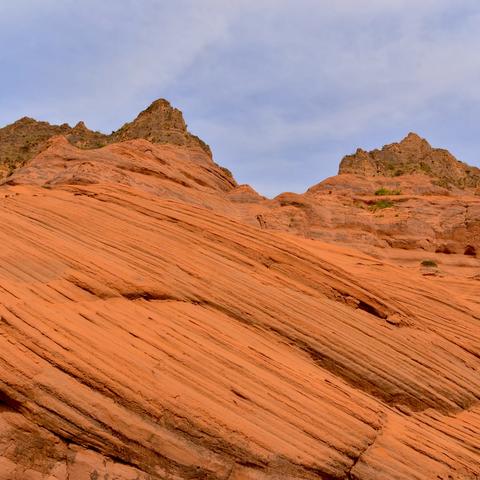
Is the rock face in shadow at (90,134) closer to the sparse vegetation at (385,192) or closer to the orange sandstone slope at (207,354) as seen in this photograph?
the sparse vegetation at (385,192)

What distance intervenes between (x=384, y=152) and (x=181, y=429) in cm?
5249

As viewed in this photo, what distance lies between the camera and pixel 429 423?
14.7m

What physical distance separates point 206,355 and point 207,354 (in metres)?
0.05

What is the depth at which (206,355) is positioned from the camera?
12375mm

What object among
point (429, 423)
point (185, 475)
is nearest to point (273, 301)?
→ point (429, 423)

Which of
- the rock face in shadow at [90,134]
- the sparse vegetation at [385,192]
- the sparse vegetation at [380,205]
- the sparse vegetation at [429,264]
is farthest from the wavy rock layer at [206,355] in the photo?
the rock face in shadow at [90,134]

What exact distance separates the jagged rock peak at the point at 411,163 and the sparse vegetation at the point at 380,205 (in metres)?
14.2

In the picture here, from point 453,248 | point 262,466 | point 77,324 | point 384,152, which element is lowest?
point 262,466

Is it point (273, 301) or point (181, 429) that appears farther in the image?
point (273, 301)

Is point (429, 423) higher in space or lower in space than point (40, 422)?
higher

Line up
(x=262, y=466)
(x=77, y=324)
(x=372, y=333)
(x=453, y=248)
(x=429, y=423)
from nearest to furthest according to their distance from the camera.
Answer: (x=262, y=466) → (x=77, y=324) → (x=429, y=423) → (x=372, y=333) → (x=453, y=248)

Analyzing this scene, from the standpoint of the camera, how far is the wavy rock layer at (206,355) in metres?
10.1

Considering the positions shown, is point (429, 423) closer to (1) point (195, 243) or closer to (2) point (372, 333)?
(2) point (372, 333)

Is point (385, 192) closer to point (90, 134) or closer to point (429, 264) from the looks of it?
point (429, 264)
